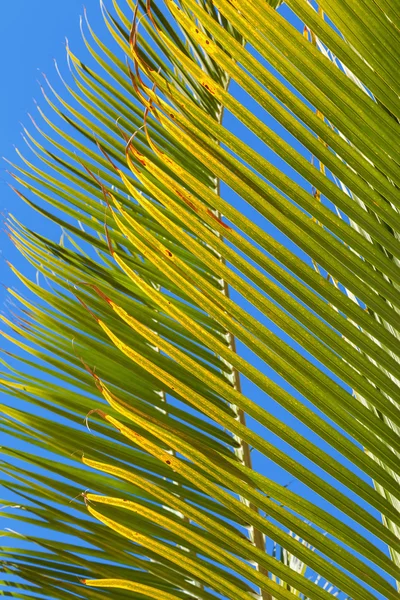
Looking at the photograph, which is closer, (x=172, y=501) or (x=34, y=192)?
(x=172, y=501)

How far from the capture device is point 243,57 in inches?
30.6

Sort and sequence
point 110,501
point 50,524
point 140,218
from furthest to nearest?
point 140,218 → point 50,524 → point 110,501

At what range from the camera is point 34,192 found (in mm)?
1616

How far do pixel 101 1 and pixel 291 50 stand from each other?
1.11 metres

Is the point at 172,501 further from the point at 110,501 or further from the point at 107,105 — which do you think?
the point at 107,105

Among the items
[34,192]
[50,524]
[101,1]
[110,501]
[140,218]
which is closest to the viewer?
[110,501]

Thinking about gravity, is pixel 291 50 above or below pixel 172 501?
above

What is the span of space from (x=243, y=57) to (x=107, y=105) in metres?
0.92

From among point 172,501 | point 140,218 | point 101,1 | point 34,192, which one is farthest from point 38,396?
point 101,1

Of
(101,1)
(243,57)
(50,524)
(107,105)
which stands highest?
(101,1)

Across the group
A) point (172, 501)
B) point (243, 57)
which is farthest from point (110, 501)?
point (243, 57)

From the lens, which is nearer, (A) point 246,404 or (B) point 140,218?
(A) point 246,404

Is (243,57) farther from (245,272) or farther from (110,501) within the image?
(110,501)

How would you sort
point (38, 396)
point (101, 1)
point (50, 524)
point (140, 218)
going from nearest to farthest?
point (50, 524) → point (38, 396) → point (140, 218) → point (101, 1)
